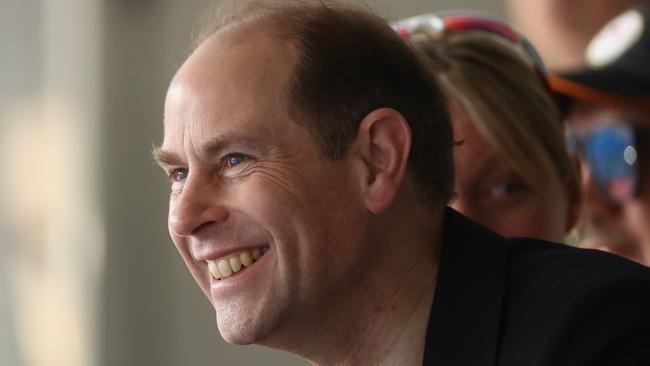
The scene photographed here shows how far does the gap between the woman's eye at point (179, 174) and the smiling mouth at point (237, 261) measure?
13cm

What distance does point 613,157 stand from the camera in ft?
8.88

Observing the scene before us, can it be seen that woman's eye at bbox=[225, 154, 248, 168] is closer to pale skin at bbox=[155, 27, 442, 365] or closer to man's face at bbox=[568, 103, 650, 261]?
pale skin at bbox=[155, 27, 442, 365]

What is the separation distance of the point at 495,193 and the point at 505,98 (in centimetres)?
19

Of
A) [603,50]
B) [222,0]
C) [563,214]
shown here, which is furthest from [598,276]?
[603,50]

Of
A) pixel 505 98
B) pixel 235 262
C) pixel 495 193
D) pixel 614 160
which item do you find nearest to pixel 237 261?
pixel 235 262

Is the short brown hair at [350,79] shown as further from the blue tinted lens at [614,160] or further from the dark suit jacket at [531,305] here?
the blue tinted lens at [614,160]

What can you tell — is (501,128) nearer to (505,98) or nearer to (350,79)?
(505,98)

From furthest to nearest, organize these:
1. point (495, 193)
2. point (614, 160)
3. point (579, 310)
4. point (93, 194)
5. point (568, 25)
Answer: point (93, 194) → point (568, 25) → point (614, 160) → point (495, 193) → point (579, 310)

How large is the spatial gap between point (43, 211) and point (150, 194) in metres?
0.41

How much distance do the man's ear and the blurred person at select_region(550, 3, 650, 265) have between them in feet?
3.48

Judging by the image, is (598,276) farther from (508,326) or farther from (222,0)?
(222,0)

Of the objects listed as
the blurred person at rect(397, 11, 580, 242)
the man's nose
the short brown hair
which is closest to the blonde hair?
the blurred person at rect(397, 11, 580, 242)

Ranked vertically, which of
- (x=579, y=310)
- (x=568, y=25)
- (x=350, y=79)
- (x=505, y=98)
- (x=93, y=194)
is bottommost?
(x=93, y=194)

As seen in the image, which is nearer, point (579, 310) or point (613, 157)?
point (579, 310)
